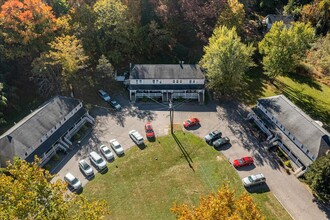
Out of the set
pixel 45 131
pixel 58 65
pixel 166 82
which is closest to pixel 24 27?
pixel 58 65

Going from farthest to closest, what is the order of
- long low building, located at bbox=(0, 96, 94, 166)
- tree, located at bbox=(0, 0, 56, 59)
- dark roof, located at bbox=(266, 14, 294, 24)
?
1. dark roof, located at bbox=(266, 14, 294, 24)
2. tree, located at bbox=(0, 0, 56, 59)
3. long low building, located at bbox=(0, 96, 94, 166)

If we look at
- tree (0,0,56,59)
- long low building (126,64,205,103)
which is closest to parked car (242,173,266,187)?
long low building (126,64,205,103)

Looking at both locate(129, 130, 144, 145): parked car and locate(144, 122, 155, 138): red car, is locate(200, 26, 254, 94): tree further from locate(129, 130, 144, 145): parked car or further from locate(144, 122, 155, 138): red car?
locate(129, 130, 144, 145): parked car

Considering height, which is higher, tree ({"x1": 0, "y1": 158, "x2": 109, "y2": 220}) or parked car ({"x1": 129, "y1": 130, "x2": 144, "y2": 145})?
tree ({"x1": 0, "y1": 158, "x2": 109, "y2": 220})

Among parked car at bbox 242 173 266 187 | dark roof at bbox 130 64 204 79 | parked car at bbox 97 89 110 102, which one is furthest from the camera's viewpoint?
parked car at bbox 97 89 110 102

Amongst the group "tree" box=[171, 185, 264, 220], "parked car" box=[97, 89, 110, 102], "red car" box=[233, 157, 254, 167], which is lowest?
"red car" box=[233, 157, 254, 167]

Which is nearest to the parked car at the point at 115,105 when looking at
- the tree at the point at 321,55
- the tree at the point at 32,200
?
the tree at the point at 32,200
